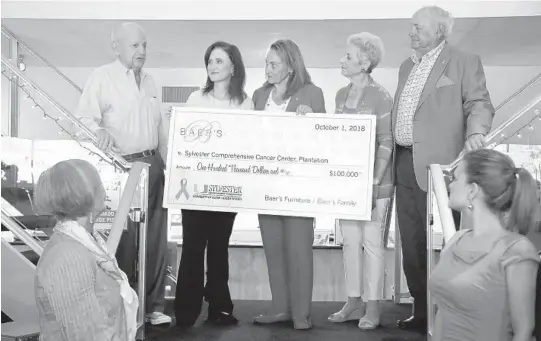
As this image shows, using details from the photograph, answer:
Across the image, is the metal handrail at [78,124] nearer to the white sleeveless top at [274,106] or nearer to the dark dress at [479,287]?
the white sleeveless top at [274,106]

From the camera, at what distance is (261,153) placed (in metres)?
4.13

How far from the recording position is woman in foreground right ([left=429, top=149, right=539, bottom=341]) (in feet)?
6.86

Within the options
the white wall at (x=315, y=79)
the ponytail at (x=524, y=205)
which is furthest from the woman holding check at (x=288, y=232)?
the white wall at (x=315, y=79)

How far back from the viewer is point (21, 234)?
3.62 m

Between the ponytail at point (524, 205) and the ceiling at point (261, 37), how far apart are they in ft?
21.4

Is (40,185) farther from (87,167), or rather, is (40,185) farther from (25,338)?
(25,338)

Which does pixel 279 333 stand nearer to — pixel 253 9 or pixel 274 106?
pixel 274 106

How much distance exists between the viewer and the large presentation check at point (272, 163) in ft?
13.2

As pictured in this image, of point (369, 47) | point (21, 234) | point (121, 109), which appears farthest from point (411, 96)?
point (21, 234)

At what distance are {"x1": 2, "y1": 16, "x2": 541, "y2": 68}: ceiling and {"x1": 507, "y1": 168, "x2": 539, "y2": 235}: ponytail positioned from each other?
6532 mm

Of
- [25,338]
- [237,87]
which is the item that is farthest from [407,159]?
[25,338]

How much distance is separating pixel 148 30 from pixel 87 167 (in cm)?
756

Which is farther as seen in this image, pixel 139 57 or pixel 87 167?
pixel 139 57

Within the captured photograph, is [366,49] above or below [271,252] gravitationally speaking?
above
